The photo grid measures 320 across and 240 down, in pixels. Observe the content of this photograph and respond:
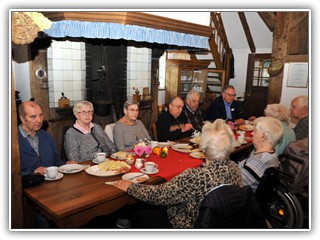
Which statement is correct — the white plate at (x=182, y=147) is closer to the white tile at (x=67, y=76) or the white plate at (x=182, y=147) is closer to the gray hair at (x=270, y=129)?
the gray hair at (x=270, y=129)

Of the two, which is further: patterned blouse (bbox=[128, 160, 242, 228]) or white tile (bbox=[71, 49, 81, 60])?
white tile (bbox=[71, 49, 81, 60])

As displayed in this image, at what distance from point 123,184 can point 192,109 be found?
2.46 meters

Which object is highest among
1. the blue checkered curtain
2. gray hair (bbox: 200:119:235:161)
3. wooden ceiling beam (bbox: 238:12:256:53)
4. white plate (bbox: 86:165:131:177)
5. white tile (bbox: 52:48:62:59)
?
wooden ceiling beam (bbox: 238:12:256:53)

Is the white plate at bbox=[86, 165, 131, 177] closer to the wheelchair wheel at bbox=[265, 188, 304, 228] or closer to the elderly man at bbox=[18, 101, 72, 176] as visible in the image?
the elderly man at bbox=[18, 101, 72, 176]

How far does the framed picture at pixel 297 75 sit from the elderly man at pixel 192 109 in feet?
7.38

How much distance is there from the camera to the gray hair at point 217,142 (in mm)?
1664

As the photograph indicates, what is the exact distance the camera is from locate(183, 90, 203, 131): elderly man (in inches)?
159

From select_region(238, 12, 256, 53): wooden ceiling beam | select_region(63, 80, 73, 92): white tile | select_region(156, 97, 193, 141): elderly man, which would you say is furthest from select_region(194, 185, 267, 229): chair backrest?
select_region(238, 12, 256, 53): wooden ceiling beam

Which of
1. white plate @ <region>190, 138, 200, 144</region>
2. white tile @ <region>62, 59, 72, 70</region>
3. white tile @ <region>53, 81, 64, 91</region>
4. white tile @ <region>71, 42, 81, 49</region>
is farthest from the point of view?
white tile @ <region>71, 42, 81, 49</region>

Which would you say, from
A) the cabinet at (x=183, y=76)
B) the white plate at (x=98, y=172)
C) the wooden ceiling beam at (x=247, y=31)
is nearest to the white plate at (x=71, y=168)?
the white plate at (x=98, y=172)

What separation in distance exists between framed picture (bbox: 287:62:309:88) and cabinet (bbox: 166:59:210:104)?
2.89m

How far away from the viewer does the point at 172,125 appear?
12.1ft

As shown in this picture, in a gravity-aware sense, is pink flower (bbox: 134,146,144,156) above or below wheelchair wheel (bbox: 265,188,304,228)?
above

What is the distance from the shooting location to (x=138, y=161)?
2293 millimetres
